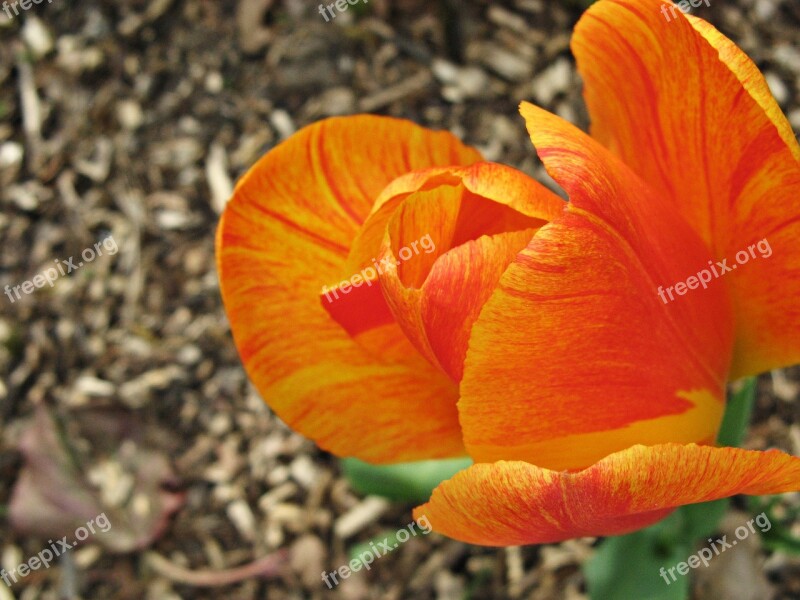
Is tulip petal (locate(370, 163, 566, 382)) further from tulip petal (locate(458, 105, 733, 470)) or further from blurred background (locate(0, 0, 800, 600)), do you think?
blurred background (locate(0, 0, 800, 600))

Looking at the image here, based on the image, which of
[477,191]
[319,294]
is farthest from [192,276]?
[477,191]

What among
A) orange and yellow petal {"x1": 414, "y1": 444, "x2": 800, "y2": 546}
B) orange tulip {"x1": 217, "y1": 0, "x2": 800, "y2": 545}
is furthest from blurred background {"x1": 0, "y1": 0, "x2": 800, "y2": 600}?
orange and yellow petal {"x1": 414, "y1": 444, "x2": 800, "y2": 546}

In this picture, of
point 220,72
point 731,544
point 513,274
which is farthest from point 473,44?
point 513,274

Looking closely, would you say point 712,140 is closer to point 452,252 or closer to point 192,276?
point 452,252

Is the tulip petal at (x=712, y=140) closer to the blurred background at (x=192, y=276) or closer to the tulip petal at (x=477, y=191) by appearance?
the tulip petal at (x=477, y=191)

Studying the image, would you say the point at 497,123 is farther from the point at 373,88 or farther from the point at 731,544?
the point at 731,544
